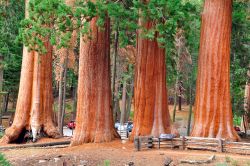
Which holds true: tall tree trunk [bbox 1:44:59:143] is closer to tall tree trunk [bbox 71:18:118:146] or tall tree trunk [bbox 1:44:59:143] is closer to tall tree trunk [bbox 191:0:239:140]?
tall tree trunk [bbox 71:18:118:146]

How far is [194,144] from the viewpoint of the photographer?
1731 cm

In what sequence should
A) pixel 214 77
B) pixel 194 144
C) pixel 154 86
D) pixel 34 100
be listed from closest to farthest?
pixel 194 144 → pixel 214 77 → pixel 154 86 → pixel 34 100

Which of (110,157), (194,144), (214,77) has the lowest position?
(110,157)

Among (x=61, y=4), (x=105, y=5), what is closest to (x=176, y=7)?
(x=105, y=5)

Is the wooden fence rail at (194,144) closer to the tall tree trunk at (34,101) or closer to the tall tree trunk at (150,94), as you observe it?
the tall tree trunk at (150,94)

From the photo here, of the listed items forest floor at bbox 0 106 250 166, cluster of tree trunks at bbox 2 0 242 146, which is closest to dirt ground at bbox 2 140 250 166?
forest floor at bbox 0 106 250 166

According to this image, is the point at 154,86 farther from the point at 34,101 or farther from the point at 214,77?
the point at 34,101

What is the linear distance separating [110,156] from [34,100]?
27.3 feet

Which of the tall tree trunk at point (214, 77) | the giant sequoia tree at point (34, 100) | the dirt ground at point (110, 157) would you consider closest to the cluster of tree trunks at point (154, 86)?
the tall tree trunk at point (214, 77)

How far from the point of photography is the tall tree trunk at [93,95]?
19047mm

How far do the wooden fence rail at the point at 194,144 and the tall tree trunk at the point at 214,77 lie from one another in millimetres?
740

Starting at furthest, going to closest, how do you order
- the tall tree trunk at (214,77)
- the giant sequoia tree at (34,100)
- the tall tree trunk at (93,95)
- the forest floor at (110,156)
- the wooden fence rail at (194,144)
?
the giant sequoia tree at (34,100) < the tall tree trunk at (93,95) < the tall tree trunk at (214,77) < the wooden fence rail at (194,144) < the forest floor at (110,156)

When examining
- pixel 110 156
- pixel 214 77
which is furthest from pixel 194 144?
pixel 110 156

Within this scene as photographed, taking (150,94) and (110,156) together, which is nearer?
(110,156)
